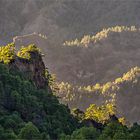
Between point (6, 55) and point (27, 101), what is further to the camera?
point (6, 55)

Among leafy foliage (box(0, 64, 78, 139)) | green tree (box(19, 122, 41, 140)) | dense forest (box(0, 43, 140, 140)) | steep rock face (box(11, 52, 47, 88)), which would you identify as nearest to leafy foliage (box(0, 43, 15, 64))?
dense forest (box(0, 43, 140, 140))

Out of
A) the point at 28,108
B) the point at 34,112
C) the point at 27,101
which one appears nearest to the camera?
the point at 34,112

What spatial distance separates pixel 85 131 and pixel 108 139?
1109 centimetres

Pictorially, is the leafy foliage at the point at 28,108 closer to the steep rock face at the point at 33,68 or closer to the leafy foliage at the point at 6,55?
the leafy foliage at the point at 6,55

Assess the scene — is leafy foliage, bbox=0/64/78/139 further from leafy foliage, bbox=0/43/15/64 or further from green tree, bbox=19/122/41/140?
green tree, bbox=19/122/41/140

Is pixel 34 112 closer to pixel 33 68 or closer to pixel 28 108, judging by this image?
pixel 28 108

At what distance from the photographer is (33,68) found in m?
155

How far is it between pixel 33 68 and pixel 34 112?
91.8 feet

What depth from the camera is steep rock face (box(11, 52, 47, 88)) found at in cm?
15075

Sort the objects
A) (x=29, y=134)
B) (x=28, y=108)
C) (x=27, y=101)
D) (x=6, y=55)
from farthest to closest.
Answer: (x=6, y=55), (x=27, y=101), (x=28, y=108), (x=29, y=134)

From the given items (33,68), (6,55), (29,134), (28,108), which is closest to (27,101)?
(28,108)

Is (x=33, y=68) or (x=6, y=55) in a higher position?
(x=6, y=55)

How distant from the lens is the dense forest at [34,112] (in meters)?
102

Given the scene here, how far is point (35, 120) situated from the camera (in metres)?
126
